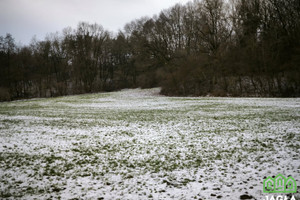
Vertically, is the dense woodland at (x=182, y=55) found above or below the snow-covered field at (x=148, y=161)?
above

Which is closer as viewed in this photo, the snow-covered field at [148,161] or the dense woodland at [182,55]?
the snow-covered field at [148,161]

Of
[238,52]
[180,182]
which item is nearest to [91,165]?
[180,182]

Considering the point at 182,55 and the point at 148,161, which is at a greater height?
the point at 182,55

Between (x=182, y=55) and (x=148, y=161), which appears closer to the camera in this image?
A: (x=148, y=161)

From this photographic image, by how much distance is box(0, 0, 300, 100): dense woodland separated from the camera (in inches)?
1405

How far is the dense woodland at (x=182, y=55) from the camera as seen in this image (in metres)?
35.7

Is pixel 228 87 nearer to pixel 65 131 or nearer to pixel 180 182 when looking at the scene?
pixel 65 131

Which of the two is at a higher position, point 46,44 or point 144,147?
point 46,44

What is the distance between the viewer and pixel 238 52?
40219mm

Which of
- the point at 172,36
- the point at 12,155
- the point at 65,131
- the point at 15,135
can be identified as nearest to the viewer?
the point at 12,155

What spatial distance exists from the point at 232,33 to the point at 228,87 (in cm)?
1675

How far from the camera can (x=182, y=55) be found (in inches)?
2077

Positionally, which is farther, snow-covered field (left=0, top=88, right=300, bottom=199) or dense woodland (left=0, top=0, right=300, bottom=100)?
dense woodland (left=0, top=0, right=300, bottom=100)

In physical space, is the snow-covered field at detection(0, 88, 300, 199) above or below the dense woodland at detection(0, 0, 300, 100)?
below
